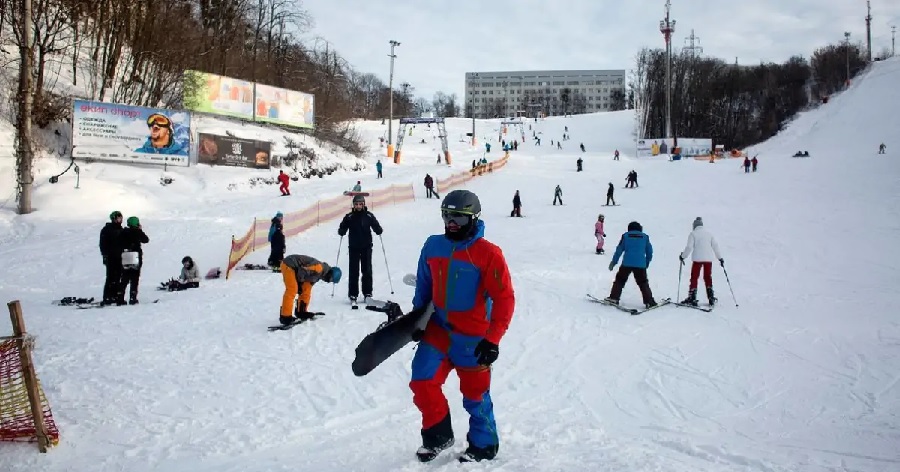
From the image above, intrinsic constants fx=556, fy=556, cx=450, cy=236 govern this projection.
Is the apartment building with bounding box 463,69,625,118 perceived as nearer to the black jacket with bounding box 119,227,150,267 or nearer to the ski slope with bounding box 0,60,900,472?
the ski slope with bounding box 0,60,900,472

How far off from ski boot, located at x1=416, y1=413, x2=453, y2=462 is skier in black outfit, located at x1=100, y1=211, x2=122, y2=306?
7.73m

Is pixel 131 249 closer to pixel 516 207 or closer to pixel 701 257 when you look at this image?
pixel 701 257

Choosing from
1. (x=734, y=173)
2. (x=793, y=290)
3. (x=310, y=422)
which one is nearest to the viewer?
(x=310, y=422)

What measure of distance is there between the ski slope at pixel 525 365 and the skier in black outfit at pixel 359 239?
547 millimetres

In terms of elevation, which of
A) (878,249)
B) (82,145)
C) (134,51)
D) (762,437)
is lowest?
(762,437)

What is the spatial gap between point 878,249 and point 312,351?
610 inches

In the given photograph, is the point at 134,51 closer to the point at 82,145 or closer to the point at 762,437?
the point at 82,145

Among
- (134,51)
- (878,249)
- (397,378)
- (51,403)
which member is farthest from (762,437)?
(134,51)

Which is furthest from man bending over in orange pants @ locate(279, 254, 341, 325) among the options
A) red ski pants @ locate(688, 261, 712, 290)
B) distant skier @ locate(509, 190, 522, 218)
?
distant skier @ locate(509, 190, 522, 218)

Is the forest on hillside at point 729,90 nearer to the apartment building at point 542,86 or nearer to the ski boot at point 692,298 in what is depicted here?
the ski boot at point 692,298

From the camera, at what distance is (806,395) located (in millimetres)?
5523

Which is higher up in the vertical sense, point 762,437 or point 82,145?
point 82,145

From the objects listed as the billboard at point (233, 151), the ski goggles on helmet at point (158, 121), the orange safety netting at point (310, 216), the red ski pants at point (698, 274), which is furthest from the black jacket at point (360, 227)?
the billboard at point (233, 151)

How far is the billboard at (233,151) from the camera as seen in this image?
27547 millimetres
